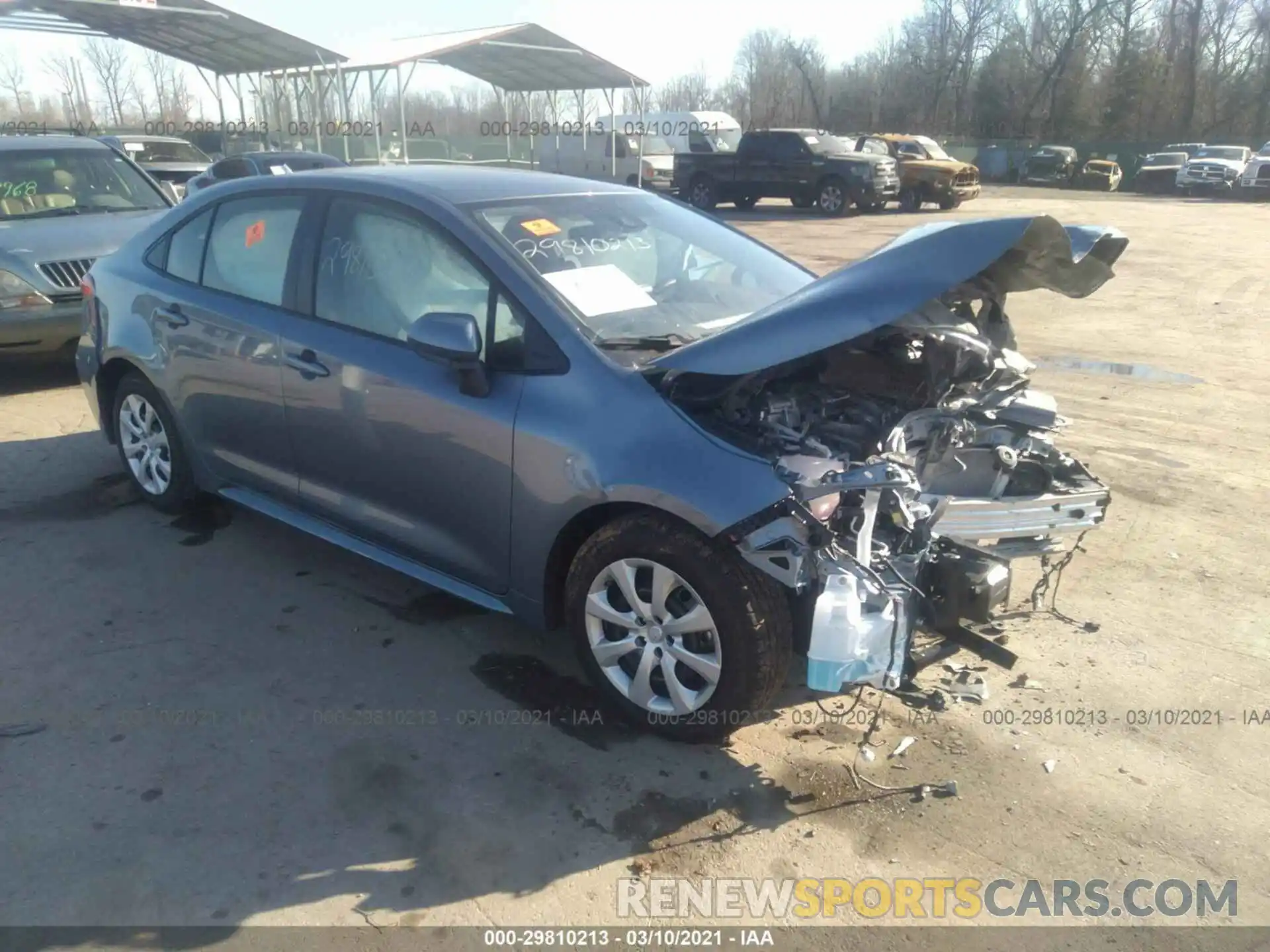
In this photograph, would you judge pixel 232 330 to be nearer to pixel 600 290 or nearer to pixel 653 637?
pixel 600 290

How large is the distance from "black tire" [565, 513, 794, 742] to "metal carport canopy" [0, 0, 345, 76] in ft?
84.3

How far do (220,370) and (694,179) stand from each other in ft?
76.7

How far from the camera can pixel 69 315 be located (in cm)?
728

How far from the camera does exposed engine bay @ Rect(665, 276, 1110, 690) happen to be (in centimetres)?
291

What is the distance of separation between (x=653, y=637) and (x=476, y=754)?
711 millimetres

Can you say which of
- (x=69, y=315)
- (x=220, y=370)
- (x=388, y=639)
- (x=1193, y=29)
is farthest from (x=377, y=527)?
(x=1193, y=29)

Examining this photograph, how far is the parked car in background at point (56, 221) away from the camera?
23.6ft

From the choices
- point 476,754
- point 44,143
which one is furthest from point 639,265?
point 44,143

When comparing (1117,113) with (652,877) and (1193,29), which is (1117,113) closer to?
(1193,29)

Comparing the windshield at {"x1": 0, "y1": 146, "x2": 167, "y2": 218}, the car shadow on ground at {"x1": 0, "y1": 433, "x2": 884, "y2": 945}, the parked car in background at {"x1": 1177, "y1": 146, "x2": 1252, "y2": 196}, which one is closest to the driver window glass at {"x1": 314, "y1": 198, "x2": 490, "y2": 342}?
the car shadow on ground at {"x1": 0, "y1": 433, "x2": 884, "y2": 945}

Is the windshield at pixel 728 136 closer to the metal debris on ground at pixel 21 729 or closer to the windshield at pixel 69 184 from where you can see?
the windshield at pixel 69 184

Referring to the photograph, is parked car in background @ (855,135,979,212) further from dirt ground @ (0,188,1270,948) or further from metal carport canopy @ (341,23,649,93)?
dirt ground @ (0,188,1270,948)

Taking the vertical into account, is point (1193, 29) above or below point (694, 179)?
above

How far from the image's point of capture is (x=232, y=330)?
4.30 metres
